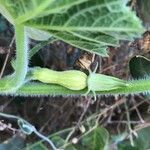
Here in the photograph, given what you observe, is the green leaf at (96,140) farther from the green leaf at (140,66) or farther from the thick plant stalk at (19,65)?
the thick plant stalk at (19,65)

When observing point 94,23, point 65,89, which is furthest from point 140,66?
point 94,23

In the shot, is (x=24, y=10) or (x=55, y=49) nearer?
(x=24, y=10)

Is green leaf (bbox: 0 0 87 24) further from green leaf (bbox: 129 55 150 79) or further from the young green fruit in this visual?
green leaf (bbox: 129 55 150 79)

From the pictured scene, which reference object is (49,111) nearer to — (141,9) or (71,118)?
(71,118)

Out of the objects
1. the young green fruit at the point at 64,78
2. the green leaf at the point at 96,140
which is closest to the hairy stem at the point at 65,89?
the young green fruit at the point at 64,78

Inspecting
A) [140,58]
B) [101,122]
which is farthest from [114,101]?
[140,58]

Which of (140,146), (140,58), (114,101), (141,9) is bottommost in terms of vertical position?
(140,146)
